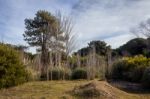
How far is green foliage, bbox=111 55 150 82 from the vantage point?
20.4 meters

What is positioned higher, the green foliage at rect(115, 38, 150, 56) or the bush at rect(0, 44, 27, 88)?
the green foliage at rect(115, 38, 150, 56)

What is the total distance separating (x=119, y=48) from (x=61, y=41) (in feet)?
48.8

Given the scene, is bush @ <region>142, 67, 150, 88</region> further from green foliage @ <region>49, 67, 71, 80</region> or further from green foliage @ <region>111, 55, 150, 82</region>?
green foliage @ <region>49, 67, 71, 80</region>

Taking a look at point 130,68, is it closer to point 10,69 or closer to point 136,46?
point 10,69

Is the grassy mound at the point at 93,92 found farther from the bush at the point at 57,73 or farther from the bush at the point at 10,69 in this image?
Answer: the bush at the point at 57,73

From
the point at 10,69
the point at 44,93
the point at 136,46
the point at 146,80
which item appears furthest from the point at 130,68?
the point at 136,46

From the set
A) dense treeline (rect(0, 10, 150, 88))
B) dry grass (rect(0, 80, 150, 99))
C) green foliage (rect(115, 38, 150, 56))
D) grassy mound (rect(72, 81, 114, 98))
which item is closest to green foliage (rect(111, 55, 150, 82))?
dense treeline (rect(0, 10, 150, 88))

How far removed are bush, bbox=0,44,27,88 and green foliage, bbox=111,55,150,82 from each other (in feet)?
24.4

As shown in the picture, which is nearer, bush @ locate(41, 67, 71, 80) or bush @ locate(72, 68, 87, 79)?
bush @ locate(41, 67, 71, 80)

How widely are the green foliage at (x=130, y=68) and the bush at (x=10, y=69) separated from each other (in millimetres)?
7435

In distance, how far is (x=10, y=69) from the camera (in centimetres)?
1502

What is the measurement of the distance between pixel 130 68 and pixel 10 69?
10302mm

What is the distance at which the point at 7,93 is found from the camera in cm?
1346

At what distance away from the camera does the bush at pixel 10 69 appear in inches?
582
